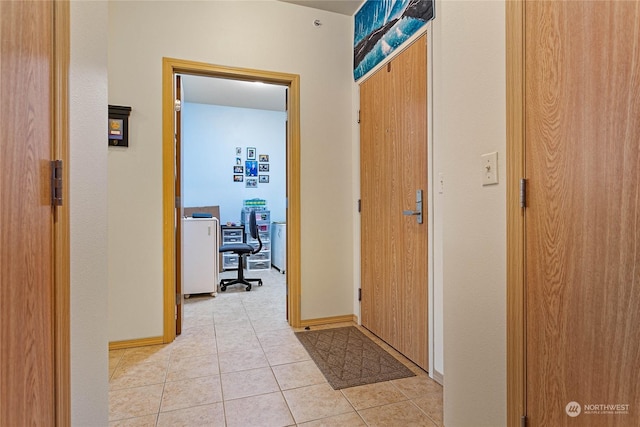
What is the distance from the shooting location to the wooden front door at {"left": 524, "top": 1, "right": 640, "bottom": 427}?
2.53 feet

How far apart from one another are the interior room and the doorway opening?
2cm

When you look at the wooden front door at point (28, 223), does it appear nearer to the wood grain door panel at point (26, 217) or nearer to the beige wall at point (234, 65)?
the wood grain door panel at point (26, 217)

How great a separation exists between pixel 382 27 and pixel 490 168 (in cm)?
180

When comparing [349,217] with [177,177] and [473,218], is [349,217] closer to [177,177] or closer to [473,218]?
[177,177]

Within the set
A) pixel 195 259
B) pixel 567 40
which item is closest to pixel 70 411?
pixel 567 40

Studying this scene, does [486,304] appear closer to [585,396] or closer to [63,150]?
[585,396]

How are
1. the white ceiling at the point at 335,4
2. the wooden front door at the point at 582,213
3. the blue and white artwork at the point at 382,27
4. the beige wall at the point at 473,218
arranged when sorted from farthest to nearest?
the white ceiling at the point at 335,4 < the blue and white artwork at the point at 382,27 < the beige wall at the point at 473,218 < the wooden front door at the point at 582,213

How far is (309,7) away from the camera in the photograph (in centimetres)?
285

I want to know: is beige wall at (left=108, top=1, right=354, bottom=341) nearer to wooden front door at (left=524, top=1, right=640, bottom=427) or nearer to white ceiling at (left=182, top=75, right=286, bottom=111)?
white ceiling at (left=182, top=75, right=286, bottom=111)

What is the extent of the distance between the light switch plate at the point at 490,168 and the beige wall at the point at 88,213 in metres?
1.28

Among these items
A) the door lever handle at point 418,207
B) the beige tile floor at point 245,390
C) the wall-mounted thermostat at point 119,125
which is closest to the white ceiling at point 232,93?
the wall-mounted thermostat at point 119,125

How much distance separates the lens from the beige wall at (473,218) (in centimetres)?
112

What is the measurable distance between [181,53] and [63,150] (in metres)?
2.05

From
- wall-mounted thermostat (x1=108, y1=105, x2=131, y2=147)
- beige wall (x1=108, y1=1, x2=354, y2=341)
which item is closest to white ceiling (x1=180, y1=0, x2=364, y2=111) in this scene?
beige wall (x1=108, y1=1, x2=354, y2=341)
